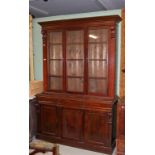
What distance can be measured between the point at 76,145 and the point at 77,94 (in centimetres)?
92

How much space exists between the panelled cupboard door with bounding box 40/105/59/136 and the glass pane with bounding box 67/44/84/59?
104 cm

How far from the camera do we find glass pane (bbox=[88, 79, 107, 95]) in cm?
349

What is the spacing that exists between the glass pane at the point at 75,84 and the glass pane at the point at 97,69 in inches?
10.2

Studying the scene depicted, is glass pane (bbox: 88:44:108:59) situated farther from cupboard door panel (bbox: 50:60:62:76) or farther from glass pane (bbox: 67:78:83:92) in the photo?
cupboard door panel (bbox: 50:60:62:76)

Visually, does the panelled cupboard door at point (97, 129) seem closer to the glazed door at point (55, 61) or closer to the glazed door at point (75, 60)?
the glazed door at point (75, 60)

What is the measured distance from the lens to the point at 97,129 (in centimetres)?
340

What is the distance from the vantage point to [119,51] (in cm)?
372

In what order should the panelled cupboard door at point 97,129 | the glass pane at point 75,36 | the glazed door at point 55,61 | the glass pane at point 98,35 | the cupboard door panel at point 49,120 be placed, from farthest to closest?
the glazed door at point 55,61
the cupboard door panel at point 49,120
the glass pane at point 75,36
the glass pane at point 98,35
the panelled cupboard door at point 97,129

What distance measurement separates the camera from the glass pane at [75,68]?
3.68m

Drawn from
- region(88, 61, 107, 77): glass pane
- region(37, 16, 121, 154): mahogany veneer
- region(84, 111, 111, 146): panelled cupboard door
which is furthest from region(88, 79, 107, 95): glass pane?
region(84, 111, 111, 146): panelled cupboard door

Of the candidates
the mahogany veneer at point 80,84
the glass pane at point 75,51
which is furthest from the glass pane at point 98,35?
the glass pane at point 75,51
